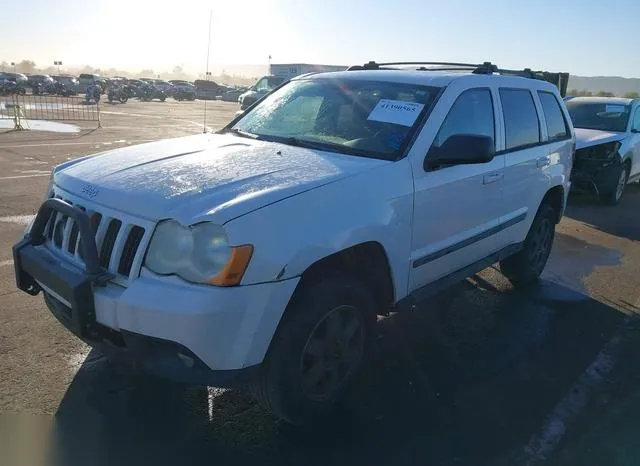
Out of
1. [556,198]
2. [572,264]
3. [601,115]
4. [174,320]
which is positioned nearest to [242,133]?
[174,320]

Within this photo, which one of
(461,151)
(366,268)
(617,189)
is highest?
(461,151)

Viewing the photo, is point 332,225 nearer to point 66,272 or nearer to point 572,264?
point 66,272

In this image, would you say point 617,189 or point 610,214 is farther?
point 617,189

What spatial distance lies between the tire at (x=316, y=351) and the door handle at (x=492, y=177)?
1.42 meters

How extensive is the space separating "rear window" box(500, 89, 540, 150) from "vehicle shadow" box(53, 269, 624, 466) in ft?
5.20

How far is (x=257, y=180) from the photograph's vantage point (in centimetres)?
295

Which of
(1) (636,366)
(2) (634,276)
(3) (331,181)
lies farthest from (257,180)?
(2) (634,276)

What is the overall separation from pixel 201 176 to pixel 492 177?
7.33 feet

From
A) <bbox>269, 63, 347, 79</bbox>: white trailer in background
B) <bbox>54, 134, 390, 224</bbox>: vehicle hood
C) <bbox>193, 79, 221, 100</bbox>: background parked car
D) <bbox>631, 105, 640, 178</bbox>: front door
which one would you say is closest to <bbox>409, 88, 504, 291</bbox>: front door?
<bbox>54, 134, 390, 224</bbox>: vehicle hood

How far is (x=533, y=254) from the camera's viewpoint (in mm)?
5527

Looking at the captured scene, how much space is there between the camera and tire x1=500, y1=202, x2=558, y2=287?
5395 mm

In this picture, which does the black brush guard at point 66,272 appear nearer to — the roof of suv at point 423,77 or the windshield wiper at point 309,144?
the windshield wiper at point 309,144

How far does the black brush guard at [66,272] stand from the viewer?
2641 mm

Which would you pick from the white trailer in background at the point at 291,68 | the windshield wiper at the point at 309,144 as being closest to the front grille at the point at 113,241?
the windshield wiper at the point at 309,144
